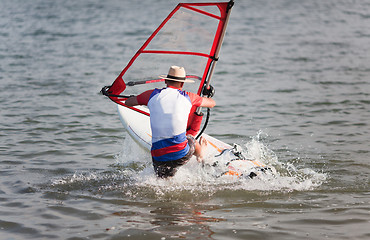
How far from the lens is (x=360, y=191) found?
5.58 m

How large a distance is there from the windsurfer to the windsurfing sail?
2.72 feet

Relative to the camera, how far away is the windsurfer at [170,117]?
5027 mm

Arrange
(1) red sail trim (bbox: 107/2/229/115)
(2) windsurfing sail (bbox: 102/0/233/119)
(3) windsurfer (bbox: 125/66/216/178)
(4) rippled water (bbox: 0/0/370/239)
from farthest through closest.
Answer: (2) windsurfing sail (bbox: 102/0/233/119) < (1) red sail trim (bbox: 107/2/229/115) < (3) windsurfer (bbox: 125/66/216/178) < (4) rippled water (bbox: 0/0/370/239)

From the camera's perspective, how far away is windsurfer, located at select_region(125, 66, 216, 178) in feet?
16.5

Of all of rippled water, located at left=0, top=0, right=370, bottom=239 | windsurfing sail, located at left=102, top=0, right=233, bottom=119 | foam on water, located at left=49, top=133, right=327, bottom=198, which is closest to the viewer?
rippled water, located at left=0, top=0, right=370, bottom=239

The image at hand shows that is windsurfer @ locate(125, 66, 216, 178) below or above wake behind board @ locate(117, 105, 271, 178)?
above

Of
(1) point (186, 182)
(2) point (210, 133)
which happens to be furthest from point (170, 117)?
(2) point (210, 133)

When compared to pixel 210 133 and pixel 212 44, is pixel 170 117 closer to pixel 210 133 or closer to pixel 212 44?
pixel 212 44

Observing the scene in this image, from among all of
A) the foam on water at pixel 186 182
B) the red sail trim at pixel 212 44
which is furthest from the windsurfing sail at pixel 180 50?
the foam on water at pixel 186 182

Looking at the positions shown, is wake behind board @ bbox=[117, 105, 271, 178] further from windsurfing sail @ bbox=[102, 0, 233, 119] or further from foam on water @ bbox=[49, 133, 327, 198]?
windsurfing sail @ bbox=[102, 0, 233, 119]

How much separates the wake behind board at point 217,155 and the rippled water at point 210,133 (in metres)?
0.16

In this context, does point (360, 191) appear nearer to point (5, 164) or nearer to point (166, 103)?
point (166, 103)

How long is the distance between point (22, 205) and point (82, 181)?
92 cm

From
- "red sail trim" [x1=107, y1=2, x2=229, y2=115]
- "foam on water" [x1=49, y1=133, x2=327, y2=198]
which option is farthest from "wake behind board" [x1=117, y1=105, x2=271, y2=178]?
"red sail trim" [x1=107, y1=2, x2=229, y2=115]
